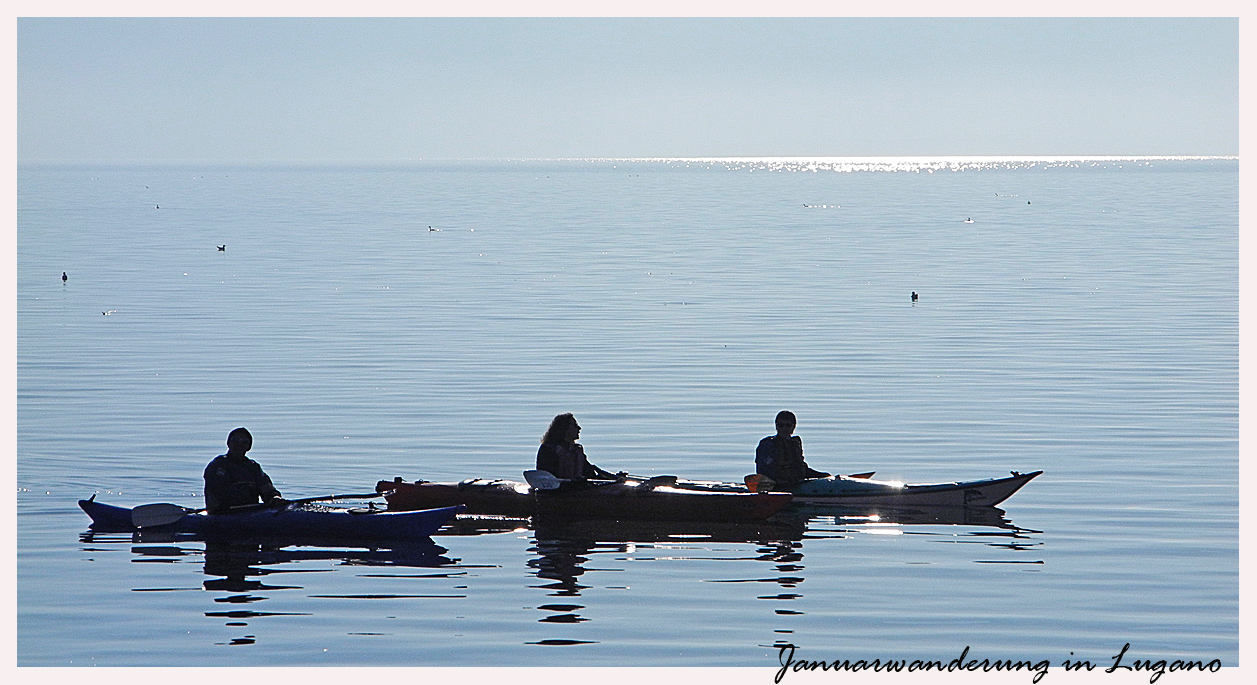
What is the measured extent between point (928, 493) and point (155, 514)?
8.93 metres

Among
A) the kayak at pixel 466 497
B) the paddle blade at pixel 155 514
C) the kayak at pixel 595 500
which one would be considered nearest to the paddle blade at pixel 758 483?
the kayak at pixel 595 500

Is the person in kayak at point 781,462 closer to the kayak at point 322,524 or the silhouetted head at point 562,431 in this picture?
the silhouetted head at point 562,431

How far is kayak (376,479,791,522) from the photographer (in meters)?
19.5

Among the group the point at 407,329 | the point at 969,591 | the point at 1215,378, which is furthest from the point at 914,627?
the point at 407,329

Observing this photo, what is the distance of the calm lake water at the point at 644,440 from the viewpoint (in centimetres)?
1485

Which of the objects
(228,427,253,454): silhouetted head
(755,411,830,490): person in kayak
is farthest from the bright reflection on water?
(228,427,253,454): silhouetted head

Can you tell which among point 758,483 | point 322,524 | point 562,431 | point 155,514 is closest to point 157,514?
point 155,514

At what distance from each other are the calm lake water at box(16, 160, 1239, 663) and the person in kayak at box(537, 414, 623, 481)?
106 centimetres

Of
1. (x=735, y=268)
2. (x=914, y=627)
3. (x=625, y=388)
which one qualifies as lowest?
(x=914, y=627)

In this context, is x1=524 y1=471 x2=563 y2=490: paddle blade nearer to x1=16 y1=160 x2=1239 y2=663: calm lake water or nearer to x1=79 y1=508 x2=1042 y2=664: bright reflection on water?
x1=79 y1=508 x2=1042 y2=664: bright reflection on water

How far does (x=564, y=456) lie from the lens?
20.2 metres

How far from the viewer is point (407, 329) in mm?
41188

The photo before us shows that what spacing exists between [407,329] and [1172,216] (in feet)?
231

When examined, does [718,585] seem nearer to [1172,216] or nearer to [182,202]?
[1172,216]
